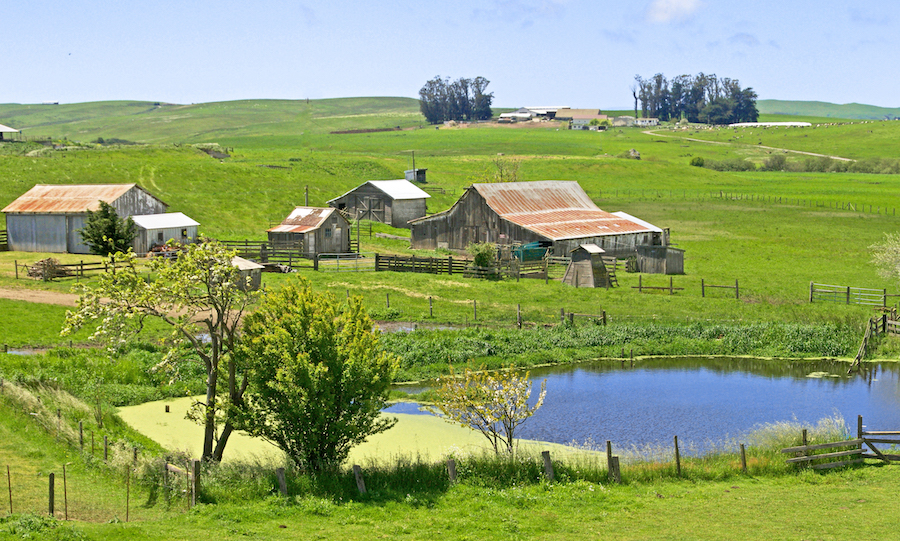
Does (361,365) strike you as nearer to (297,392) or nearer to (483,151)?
(297,392)

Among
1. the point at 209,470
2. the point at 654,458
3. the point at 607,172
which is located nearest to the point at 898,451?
the point at 654,458

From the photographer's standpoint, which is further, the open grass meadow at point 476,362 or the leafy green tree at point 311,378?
the leafy green tree at point 311,378

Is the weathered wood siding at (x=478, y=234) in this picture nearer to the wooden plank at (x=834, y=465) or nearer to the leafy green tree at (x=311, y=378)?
the wooden plank at (x=834, y=465)

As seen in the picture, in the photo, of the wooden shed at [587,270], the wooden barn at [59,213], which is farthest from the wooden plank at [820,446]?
the wooden barn at [59,213]

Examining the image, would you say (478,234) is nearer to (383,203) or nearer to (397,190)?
(383,203)

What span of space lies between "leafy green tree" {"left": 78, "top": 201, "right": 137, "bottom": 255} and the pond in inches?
1205

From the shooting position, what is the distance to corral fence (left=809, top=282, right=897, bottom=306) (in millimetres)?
41625

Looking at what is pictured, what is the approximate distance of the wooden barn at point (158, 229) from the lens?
2277 inches

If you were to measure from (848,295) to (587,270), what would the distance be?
12.6 m

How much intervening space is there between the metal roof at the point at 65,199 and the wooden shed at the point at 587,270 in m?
29.8

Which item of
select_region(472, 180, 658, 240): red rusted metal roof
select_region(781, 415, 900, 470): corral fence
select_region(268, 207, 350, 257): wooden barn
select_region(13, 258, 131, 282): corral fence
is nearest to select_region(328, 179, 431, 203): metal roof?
select_region(268, 207, 350, 257): wooden barn

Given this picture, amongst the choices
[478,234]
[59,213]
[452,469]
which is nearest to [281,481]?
[452,469]

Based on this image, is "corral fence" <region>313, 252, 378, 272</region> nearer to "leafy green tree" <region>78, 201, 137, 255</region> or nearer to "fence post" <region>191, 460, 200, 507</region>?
"leafy green tree" <region>78, 201, 137, 255</region>

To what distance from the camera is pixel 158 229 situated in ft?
194
